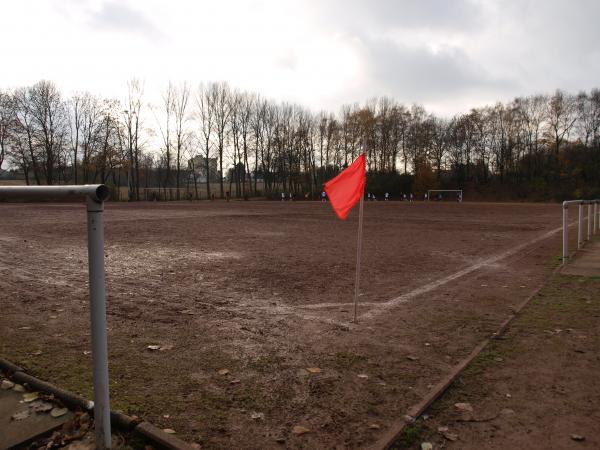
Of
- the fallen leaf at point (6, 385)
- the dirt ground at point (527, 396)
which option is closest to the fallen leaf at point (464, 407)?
the dirt ground at point (527, 396)

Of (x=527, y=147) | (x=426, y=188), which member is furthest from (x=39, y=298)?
(x=527, y=147)

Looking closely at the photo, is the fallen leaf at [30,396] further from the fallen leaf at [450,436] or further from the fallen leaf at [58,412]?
the fallen leaf at [450,436]

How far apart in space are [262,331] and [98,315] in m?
2.76

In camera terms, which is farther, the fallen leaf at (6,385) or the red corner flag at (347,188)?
the red corner flag at (347,188)

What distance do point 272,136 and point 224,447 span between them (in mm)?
76286

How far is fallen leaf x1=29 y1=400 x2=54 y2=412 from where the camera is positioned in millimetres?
2984

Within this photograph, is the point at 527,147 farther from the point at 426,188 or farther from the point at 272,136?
the point at 272,136

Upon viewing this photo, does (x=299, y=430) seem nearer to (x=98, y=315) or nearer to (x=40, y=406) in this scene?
Result: (x=98, y=315)

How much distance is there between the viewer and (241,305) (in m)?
6.12

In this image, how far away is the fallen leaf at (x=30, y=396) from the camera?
10.2ft

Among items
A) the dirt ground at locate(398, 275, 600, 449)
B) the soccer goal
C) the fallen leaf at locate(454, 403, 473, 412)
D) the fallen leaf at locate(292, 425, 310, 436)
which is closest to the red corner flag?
the dirt ground at locate(398, 275, 600, 449)

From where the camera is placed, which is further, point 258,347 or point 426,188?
point 426,188

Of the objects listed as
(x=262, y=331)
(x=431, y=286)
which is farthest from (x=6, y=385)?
(x=431, y=286)

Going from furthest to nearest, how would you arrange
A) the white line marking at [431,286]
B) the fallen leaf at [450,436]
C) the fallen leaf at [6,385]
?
the white line marking at [431,286] → the fallen leaf at [6,385] → the fallen leaf at [450,436]
